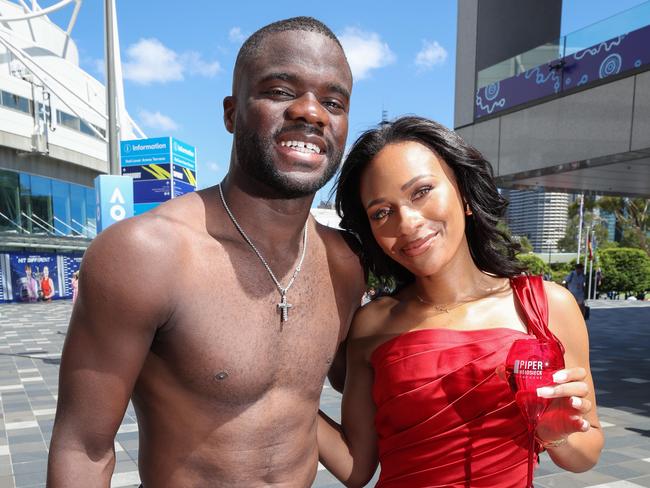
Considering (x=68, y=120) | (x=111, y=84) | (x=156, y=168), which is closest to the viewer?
(x=111, y=84)

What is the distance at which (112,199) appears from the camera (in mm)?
6309

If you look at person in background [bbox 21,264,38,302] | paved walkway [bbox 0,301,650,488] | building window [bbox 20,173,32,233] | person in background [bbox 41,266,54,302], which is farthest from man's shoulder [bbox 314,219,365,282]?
building window [bbox 20,173,32,233]

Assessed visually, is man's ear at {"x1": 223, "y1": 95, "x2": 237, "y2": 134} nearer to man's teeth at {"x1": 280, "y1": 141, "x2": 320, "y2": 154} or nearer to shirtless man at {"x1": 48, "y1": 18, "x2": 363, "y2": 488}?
shirtless man at {"x1": 48, "y1": 18, "x2": 363, "y2": 488}

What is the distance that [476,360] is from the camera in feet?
5.41

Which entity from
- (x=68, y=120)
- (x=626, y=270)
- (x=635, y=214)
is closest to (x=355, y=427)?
(x=68, y=120)

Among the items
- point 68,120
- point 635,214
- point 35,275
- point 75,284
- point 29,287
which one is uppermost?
point 68,120

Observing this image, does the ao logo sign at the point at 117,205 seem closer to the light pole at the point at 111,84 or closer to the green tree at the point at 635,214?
the light pole at the point at 111,84

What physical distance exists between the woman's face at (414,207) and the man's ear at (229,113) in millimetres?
470

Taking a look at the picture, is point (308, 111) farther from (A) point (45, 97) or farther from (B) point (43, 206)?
(B) point (43, 206)

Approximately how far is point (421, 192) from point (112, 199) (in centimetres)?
543

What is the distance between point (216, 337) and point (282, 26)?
871 millimetres

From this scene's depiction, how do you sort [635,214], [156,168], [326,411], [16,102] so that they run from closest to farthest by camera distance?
1. [326,411]
2. [156,168]
3. [16,102]
4. [635,214]

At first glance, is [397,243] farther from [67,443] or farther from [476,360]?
[67,443]

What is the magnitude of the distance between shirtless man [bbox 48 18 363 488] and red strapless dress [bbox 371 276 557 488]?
27 cm
